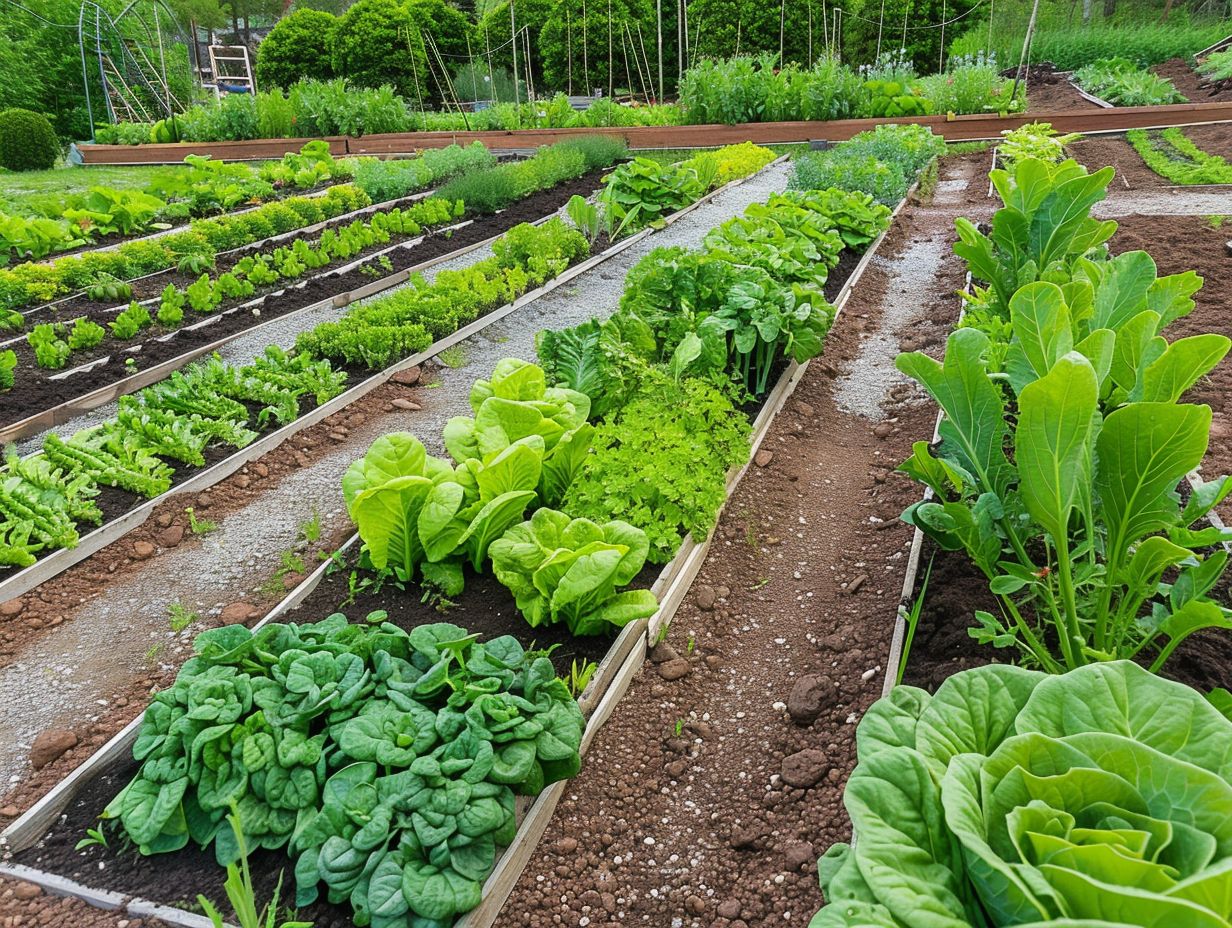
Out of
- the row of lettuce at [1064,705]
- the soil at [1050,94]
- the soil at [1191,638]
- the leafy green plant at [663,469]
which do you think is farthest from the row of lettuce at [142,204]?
the soil at [1050,94]

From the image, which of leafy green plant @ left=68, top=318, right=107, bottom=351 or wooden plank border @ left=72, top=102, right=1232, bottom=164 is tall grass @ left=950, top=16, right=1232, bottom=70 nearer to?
wooden plank border @ left=72, top=102, right=1232, bottom=164

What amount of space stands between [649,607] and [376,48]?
18.6 metres

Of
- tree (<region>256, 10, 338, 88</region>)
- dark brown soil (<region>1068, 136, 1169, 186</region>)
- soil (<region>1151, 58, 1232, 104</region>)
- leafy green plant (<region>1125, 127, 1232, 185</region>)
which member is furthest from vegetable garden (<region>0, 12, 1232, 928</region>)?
tree (<region>256, 10, 338, 88</region>)

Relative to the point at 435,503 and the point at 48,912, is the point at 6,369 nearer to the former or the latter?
the point at 435,503

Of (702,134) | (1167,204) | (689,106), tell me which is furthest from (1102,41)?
(1167,204)

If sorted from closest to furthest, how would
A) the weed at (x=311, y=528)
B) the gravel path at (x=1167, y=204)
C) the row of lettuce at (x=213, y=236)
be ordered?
the weed at (x=311, y=528), the row of lettuce at (x=213, y=236), the gravel path at (x=1167, y=204)

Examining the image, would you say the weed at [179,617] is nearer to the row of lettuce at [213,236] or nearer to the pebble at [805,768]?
the pebble at [805,768]

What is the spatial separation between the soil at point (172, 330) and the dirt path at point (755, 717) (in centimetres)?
390

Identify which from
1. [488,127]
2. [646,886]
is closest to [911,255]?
[646,886]

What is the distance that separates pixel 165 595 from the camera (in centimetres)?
352

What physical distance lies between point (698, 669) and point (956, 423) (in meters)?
1.28

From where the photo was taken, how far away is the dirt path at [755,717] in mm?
2246

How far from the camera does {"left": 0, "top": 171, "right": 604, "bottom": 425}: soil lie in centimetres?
499

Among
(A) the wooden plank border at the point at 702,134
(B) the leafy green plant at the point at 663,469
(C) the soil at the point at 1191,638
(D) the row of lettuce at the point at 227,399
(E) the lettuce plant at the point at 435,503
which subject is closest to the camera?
(C) the soil at the point at 1191,638
